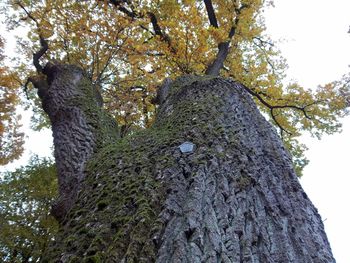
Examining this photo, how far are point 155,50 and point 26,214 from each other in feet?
17.8

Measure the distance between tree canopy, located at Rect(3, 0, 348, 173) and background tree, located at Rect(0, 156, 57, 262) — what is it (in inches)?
101

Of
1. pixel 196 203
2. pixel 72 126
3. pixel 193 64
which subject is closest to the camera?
pixel 196 203

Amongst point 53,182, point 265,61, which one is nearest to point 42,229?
point 53,182

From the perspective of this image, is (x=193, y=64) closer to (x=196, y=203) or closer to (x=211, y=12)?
(x=211, y=12)

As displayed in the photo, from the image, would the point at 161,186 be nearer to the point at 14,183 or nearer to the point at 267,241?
the point at 267,241

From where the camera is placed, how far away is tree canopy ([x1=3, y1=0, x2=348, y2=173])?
21.3 ft

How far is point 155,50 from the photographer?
809cm

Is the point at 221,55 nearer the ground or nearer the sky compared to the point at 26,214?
nearer the sky

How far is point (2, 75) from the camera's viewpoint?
9.48 meters

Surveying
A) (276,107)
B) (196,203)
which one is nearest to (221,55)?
(276,107)

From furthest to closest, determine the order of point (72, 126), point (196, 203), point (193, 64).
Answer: point (193, 64), point (72, 126), point (196, 203)

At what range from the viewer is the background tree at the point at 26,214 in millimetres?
7453

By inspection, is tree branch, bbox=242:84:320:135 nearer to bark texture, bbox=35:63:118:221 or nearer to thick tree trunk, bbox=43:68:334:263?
bark texture, bbox=35:63:118:221

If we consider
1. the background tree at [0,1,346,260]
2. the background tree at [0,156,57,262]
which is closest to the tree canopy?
the background tree at [0,1,346,260]
